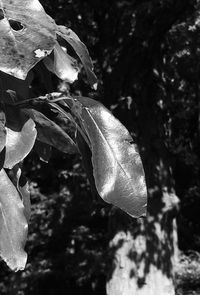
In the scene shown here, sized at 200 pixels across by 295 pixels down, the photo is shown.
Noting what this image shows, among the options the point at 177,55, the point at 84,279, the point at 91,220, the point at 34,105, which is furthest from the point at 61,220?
the point at 34,105

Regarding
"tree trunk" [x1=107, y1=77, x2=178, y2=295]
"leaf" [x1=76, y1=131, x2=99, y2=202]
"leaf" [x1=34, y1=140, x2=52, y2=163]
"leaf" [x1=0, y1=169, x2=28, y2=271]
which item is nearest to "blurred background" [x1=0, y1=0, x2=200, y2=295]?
"tree trunk" [x1=107, y1=77, x2=178, y2=295]

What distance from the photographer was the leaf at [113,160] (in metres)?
0.91

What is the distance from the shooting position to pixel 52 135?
1138 millimetres

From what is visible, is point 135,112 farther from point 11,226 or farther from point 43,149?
point 11,226

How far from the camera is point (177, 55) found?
5.69 meters

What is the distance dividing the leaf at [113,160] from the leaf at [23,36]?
0.49ft

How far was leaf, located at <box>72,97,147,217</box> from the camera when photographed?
91cm

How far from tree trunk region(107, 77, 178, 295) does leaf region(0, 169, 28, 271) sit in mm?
4937

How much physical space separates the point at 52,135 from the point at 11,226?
0.24 m

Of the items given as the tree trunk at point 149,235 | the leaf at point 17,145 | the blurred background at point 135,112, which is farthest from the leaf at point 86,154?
the tree trunk at point 149,235

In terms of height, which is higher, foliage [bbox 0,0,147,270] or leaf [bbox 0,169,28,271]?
foliage [bbox 0,0,147,270]

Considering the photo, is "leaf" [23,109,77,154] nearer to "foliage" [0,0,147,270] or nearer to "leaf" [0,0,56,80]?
"foliage" [0,0,147,270]

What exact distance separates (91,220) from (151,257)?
98.4 inches

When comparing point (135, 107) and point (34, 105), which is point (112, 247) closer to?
point (135, 107)
